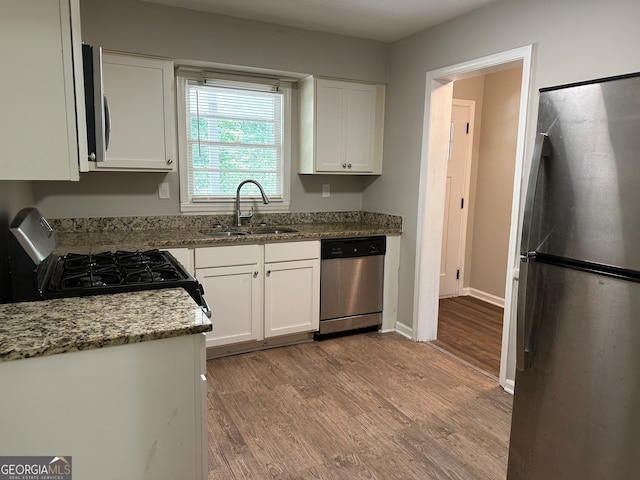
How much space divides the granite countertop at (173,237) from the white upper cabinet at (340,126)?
553 millimetres

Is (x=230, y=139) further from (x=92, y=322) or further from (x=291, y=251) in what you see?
(x=92, y=322)

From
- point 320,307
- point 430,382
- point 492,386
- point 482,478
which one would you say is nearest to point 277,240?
point 320,307

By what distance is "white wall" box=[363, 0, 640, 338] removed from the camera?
2215mm

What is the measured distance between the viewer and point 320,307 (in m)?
3.55

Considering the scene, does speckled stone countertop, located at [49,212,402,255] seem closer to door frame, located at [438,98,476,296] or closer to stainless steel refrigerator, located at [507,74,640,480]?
door frame, located at [438,98,476,296]

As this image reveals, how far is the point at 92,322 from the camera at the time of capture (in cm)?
134

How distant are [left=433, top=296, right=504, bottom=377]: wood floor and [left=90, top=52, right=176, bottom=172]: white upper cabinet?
258cm

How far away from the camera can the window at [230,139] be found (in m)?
3.46

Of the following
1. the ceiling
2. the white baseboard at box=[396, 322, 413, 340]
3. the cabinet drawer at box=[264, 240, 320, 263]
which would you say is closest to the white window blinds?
the ceiling

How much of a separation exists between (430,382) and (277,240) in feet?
4.72

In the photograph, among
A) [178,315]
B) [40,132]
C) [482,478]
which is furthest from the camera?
[482,478]

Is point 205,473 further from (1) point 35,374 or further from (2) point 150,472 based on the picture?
Result: (1) point 35,374

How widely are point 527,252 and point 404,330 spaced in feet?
7.21

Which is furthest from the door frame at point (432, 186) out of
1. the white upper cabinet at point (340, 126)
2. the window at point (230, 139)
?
the window at point (230, 139)
